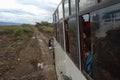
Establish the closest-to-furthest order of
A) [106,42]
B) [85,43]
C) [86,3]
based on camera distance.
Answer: [106,42], [86,3], [85,43]

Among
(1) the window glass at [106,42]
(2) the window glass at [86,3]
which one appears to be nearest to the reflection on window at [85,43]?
(2) the window glass at [86,3]

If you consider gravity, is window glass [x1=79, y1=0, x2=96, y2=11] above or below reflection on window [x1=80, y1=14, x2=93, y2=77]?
above

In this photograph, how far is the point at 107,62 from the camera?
2.26 metres

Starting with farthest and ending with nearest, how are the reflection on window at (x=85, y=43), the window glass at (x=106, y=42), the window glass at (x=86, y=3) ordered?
the reflection on window at (x=85, y=43)
the window glass at (x=86, y=3)
the window glass at (x=106, y=42)

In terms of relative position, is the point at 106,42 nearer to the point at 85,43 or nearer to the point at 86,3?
the point at 86,3

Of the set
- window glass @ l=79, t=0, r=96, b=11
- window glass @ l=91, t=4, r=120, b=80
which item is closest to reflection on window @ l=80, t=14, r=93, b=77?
window glass @ l=79, t=0, r=96, b=11

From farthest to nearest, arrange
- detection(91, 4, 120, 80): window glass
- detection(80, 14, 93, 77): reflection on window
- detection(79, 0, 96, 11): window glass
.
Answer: detection(80, 14, 93, 77): reflection on window < detection(79, 0, 96, 11): window glass < detection(91, 4, 120, 80): window glass

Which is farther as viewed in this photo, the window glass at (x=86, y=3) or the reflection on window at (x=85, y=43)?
the reflection on window at (x=85, y=43)

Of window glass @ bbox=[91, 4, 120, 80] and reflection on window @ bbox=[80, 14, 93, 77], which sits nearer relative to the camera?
window glass @ bbox=[91, 4, 120, 80]

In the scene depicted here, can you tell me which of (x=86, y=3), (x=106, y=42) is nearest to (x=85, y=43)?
(x=86, y=3)

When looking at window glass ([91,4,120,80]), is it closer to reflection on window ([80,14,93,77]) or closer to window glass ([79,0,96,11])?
window glass ([79,0,96,11])

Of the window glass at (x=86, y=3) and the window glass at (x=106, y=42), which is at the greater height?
the window glass at (x=86, y=3)

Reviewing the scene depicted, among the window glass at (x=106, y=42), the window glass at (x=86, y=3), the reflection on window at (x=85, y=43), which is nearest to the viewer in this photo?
the window glass at (x=106, y=42)

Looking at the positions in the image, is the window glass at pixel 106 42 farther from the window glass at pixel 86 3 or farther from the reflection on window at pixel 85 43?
the reflection on window at pixel 85 43
